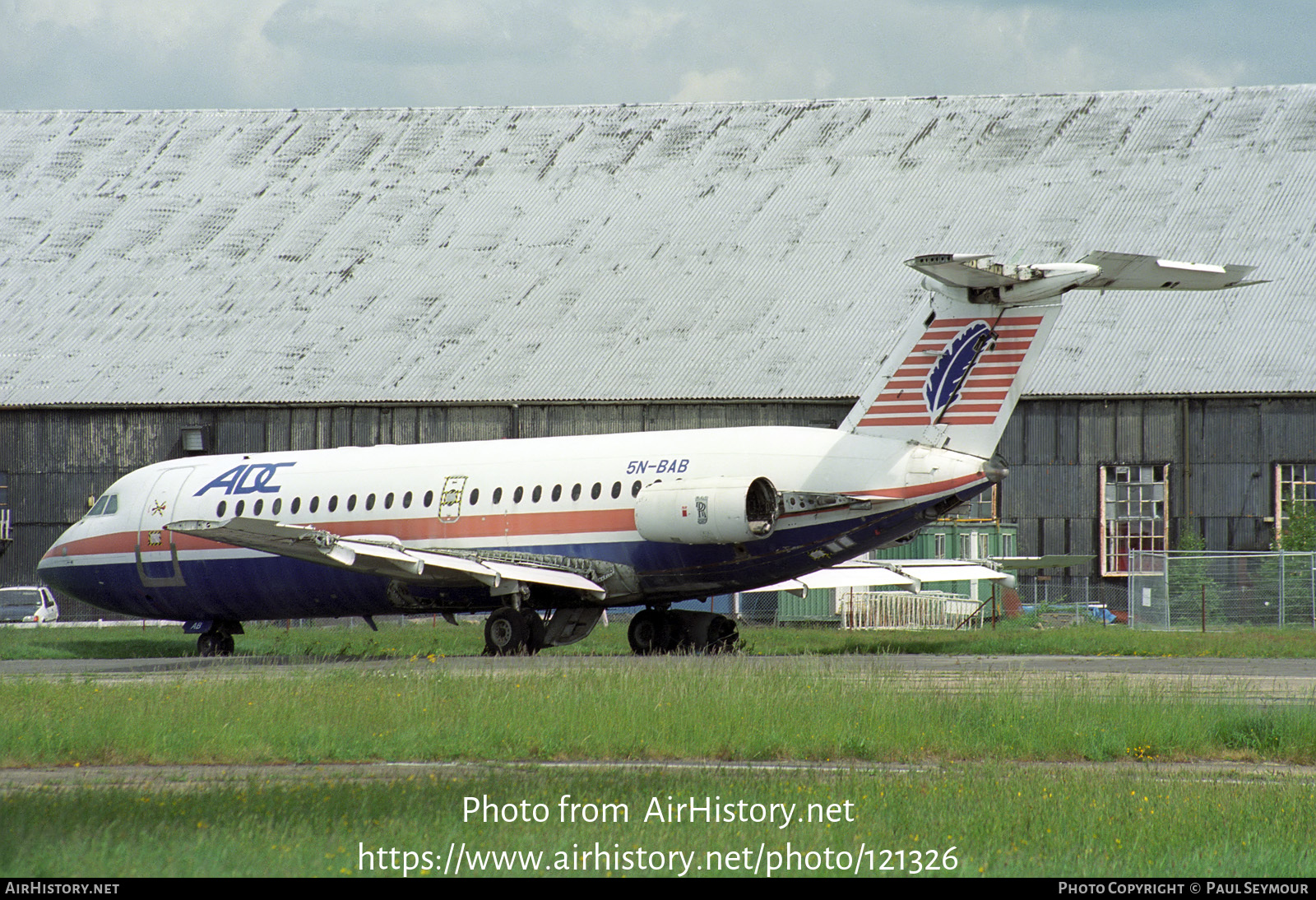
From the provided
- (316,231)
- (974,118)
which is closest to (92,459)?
(316,231)

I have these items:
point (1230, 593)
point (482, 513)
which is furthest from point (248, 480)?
point (1230, 593)

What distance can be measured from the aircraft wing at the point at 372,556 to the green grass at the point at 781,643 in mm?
2427

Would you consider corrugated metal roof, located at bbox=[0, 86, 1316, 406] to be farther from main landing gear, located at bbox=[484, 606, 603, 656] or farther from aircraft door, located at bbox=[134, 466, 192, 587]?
main landing gear, located at bbox=[484, 606, 603, 656]

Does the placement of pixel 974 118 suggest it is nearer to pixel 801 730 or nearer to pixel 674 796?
pixel 801 730

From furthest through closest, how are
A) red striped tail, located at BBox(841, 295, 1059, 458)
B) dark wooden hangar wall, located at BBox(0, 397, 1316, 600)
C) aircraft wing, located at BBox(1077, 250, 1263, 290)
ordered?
dark wooden hangar wall, located at BBox(0, 397, 1316, 600) → red striped tail, located at BBox(841, 295, 1059, 458) → aircraft wing, located at BBox(1077, 250, 1263, 290)

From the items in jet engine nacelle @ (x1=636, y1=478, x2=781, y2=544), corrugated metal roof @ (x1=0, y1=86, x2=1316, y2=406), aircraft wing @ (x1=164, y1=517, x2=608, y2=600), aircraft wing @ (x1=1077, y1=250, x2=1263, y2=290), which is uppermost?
corrugated metal roof @ (x1=0, y1=86, x2=1316, y2=406)

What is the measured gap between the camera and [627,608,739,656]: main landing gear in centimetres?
2666

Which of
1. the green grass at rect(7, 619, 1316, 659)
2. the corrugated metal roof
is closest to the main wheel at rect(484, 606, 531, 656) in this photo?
the green grass at rect(7, 619, 1316, 659)

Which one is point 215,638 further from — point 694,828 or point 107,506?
point 694,828

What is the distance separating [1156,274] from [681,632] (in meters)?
10.3

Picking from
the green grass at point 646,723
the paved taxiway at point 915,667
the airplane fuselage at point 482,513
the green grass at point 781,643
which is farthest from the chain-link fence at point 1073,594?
the green grass at point 646,723

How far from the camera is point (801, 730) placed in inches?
559

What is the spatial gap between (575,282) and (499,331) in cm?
324

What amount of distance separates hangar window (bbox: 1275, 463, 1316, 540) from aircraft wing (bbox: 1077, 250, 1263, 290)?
22.1 m
